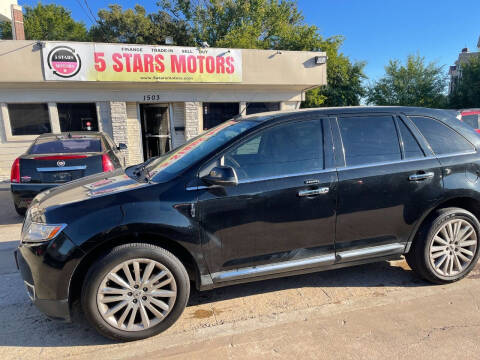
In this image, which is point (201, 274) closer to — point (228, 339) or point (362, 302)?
point (228, 339)

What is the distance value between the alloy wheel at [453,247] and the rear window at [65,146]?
5.17 meters

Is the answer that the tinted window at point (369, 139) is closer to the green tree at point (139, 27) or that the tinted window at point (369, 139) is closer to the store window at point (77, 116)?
the store window at point (77, 116)

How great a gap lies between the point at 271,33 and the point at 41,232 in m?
28.9

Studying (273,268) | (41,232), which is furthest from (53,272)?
(273,268)

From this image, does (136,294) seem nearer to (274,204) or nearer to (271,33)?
(274,204)

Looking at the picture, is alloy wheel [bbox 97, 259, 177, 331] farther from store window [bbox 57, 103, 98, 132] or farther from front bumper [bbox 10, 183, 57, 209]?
store window [bbox 57, 103, 98, 132]

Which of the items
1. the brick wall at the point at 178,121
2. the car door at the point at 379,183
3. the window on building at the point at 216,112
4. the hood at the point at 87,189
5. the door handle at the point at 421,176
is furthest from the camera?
the window on building at the point at 216,112

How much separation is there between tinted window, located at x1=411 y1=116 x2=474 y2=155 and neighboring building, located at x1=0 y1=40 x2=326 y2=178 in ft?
20.5

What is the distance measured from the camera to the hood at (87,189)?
8.63 ft

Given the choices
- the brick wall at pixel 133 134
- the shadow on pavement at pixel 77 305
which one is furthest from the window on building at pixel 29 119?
the shadow on pavement at pixel 77 305

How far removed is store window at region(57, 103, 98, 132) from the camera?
1045 centimetres

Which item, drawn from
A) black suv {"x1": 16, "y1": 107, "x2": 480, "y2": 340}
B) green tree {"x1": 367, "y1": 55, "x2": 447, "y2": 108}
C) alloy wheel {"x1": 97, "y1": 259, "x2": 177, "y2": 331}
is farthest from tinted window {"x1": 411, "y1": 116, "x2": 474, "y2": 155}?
green tree {"x1": 367, "y1": 55, "x2": 447, "y2": 108}

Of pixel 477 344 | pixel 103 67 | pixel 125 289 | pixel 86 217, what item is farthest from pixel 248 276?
pixel 103 67

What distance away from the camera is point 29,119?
1028cm
